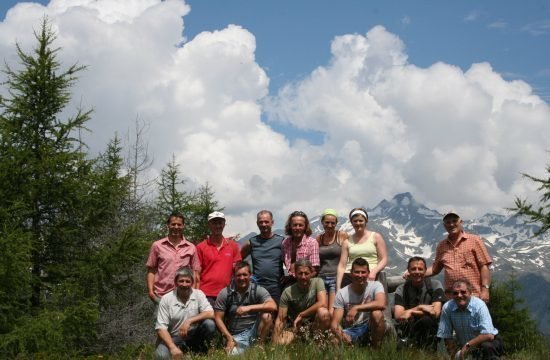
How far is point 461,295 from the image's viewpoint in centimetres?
720

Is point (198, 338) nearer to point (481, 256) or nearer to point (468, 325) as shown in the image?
point (468, 325)

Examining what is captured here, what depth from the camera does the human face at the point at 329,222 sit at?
816cm

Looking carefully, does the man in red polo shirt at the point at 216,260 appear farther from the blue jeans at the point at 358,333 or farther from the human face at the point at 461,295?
the human face at the point at 461,295

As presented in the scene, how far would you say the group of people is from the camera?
25.0ft

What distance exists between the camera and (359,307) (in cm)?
757

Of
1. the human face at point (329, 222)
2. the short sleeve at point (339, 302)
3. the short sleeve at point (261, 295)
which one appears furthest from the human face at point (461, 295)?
the short sleeve at point (261, 295)

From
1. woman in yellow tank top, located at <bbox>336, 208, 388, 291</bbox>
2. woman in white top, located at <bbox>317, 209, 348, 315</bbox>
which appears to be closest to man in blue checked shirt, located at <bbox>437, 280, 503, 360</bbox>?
woman in yellow tank top, located at <bbox>336, 208, 388, 291</bbox>

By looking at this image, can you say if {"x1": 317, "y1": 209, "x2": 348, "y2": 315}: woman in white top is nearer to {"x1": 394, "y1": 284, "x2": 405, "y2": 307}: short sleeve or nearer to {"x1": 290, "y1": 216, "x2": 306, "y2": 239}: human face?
{"x1": 290, "y1": 216, "x2": 306, "y2": 239}: human face

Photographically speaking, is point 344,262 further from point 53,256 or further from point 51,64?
point 51,64

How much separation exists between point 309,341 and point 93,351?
10304 mm

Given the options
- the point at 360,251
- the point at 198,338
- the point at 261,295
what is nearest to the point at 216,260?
the point at 261,295

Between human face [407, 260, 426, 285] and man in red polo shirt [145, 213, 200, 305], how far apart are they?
9.65ft

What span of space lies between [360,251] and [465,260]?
139cm

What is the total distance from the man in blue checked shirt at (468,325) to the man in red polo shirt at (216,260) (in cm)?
292
